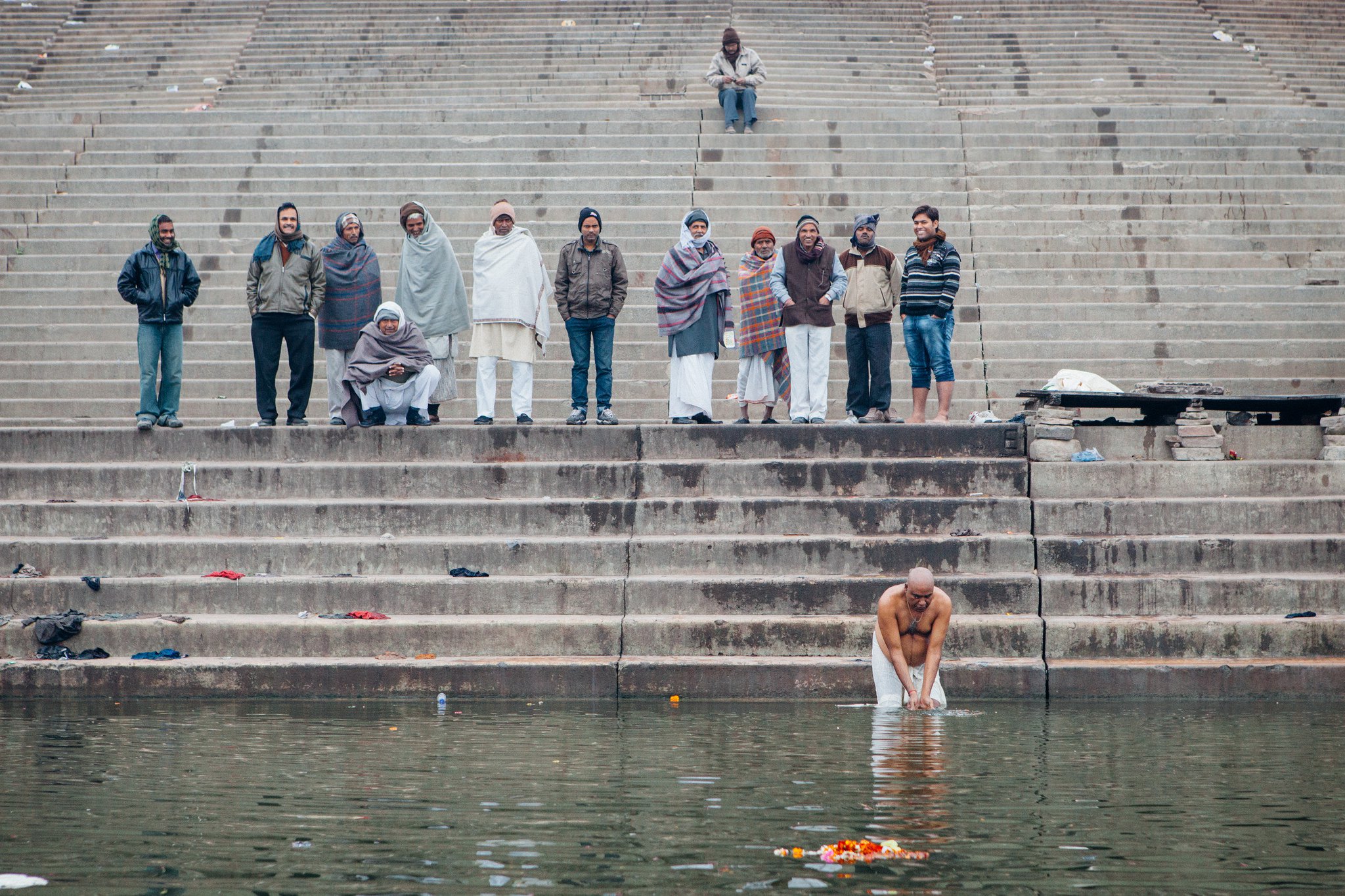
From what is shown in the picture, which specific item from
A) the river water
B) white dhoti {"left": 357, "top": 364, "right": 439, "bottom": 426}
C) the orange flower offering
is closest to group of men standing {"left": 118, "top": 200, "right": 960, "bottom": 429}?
white dhoti {"left": 357, "top": 364, "right": 439, "bottom": 426}

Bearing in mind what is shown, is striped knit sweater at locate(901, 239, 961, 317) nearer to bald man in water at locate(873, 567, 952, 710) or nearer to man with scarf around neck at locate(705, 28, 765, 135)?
bald man in water at locate(873, 567, 952, 710)

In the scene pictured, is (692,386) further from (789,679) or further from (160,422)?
(160,422)

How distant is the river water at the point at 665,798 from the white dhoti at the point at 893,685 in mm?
157

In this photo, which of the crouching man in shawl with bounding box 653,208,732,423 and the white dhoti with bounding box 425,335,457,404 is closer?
the crouching man in shawl with bounding box 653,208,732,423

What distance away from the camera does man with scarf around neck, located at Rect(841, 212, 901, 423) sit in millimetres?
10141

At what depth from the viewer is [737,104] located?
49.1 ft

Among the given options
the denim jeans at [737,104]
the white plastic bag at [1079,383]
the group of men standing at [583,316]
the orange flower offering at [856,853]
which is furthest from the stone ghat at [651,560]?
the denim jeans at [737,104]

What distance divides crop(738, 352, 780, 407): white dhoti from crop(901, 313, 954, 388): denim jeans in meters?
1.02

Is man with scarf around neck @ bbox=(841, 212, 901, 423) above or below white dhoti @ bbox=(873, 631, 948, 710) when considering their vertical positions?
above

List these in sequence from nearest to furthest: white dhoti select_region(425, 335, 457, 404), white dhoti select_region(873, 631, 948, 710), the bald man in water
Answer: the bald man in water → white dhoti select_region(873, 631, 948, 710) → white dhoti select_region(425, 335, 457, 404)

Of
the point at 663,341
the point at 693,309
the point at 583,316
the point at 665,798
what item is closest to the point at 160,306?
the point at 583,316

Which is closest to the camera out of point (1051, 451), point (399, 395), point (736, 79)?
point (1051, 451)

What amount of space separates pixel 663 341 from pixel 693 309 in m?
2.13

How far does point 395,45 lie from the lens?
61.2 ft
